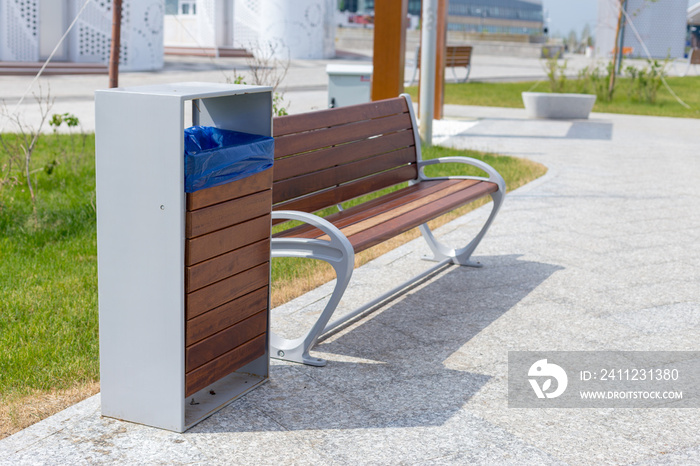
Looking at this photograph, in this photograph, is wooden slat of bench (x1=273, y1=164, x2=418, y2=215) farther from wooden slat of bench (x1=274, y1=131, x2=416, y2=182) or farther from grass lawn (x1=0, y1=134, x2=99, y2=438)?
grass lawn (x1=0, y1=134, x2=99, y2=438)

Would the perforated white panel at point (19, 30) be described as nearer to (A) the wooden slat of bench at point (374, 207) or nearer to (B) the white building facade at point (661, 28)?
(A) the wooden slat of bench at point (374, 207)

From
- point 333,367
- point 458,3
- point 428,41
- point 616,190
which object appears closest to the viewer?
point 333,367

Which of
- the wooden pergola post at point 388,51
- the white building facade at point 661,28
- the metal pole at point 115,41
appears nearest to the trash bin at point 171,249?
the metal pole at point 115,41

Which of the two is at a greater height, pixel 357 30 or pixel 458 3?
pixel 458 3

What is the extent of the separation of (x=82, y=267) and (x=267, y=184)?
1999 millimetres

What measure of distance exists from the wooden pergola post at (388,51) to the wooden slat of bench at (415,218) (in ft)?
12.7

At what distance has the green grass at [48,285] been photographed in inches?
131

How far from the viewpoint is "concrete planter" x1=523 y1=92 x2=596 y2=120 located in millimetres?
14070

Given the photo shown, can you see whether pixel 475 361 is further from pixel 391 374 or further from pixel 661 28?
pixel 661 28

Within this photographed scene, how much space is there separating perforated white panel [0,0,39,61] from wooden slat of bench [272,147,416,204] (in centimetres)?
2210

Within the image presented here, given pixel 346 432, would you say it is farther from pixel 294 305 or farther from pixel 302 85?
pixel 302 85

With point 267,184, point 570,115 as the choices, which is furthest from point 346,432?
point 570,115

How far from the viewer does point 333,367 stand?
11.5ft

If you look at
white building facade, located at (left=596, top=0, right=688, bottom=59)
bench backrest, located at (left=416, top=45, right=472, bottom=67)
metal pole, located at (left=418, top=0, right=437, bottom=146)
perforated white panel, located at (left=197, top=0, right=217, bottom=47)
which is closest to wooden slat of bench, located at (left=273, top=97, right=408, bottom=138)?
metal pole, located at (left=418, top=0, right=437, bottom=146)
